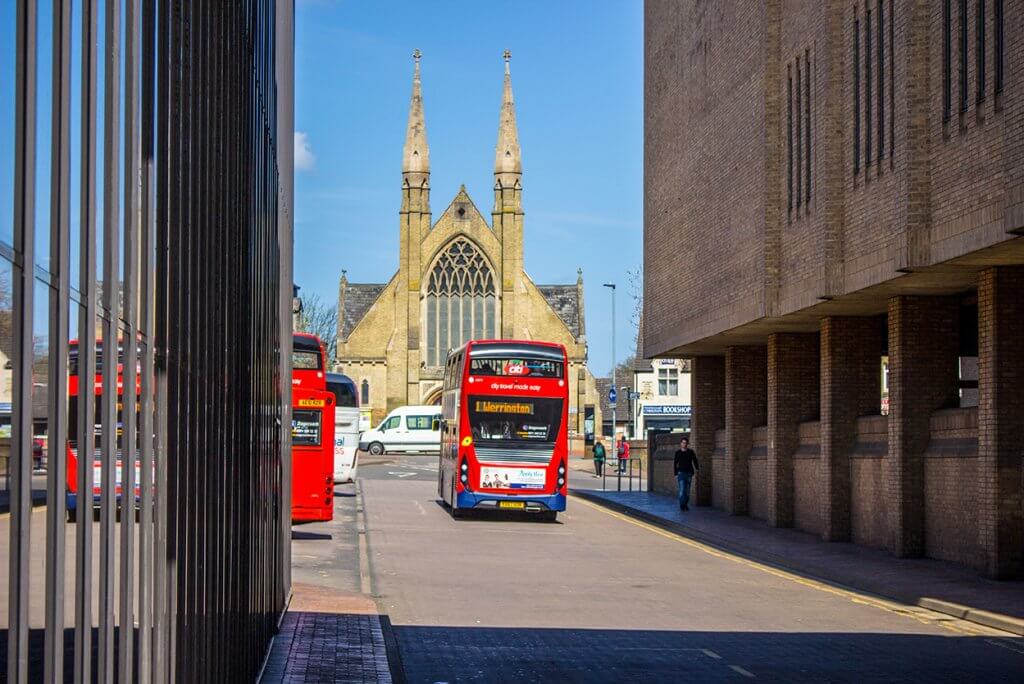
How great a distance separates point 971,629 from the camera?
51.8 ft

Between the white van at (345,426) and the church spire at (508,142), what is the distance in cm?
5254

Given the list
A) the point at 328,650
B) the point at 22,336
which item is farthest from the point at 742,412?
the point at 22,336

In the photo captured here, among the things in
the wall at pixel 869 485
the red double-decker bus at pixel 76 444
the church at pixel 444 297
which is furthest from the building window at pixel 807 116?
the church at pixel 444 297

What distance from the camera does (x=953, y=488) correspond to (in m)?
22.8

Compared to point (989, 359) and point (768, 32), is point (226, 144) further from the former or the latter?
point (768, 32)

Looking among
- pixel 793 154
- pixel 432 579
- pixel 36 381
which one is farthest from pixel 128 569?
pixel 793 154

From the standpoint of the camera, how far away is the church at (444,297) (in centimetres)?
9194

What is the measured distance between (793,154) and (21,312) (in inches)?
1073

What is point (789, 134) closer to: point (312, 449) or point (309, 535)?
point (312, 449)

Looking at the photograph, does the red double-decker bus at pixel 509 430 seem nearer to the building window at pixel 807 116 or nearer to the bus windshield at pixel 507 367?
the bus windshield at pixel 507 367

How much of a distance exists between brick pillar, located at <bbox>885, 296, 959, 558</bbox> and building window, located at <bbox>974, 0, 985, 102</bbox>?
5475 millimetres

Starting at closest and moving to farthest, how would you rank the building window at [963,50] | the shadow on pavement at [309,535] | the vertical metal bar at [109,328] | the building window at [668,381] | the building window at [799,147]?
the vertical metal bar at [109,328] → the building window at [963,50] → the shadow on pavement at [309,535] → the building window at [799,147] → the building window at [668,381]

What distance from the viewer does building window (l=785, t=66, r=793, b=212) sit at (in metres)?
29.0

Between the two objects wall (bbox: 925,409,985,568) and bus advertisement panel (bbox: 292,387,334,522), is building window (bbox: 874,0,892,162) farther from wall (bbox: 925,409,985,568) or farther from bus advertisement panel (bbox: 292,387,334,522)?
bus advertisement panel (bbox: 292,387,334,522)
